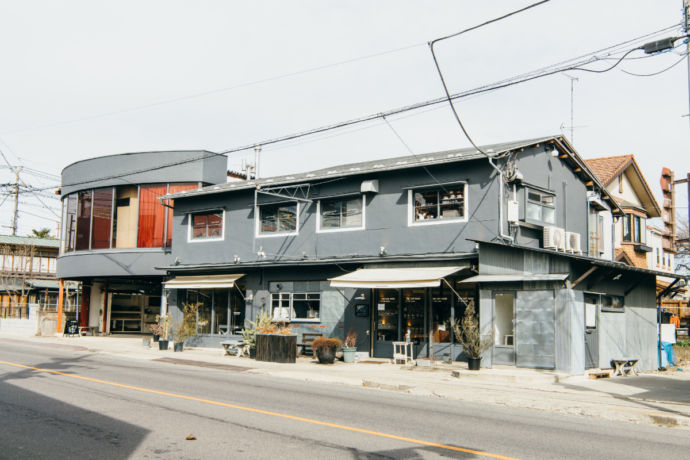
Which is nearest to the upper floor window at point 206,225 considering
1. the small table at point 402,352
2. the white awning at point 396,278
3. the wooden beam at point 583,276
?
the white awning at point 396,278

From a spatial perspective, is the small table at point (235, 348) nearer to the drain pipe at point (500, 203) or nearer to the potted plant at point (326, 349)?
the potted plant at point (326, 349)

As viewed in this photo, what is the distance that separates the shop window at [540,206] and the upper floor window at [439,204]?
7.18 feet

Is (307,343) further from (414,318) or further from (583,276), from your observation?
(583,276)

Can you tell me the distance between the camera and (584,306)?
58.3 feet

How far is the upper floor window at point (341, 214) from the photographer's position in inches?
896

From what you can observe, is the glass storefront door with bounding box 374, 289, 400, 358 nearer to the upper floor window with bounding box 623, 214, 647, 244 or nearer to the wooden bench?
A: the wooden bench

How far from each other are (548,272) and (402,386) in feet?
18.6

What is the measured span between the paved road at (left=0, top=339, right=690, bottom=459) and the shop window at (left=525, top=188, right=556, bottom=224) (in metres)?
9.54

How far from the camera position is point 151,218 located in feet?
102

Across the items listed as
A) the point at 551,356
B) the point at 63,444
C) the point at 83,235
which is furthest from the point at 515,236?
the point at 83,235

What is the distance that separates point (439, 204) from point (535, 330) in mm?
5348

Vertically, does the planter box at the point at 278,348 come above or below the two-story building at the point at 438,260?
below

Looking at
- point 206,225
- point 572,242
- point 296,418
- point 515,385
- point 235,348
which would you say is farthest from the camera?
point 206,225

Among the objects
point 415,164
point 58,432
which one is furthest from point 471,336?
point 58,432
